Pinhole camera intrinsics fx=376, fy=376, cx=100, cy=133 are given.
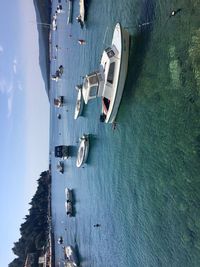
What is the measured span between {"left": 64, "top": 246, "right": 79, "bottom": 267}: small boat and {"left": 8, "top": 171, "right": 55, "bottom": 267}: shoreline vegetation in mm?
28713

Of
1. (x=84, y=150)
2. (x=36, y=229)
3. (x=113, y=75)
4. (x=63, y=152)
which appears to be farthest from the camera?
(x=36, y=229)

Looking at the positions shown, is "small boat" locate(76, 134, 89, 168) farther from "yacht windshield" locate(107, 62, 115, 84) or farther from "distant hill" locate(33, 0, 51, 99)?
"distant hill" locate(33, 0, 51, 99)

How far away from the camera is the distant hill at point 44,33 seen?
88.2 meters

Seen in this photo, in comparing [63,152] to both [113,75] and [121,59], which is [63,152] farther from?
[121,59]

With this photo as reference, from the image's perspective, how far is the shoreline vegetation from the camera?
271 feet

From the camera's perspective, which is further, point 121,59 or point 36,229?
point 36,229

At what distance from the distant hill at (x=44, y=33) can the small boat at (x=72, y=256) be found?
50595mm

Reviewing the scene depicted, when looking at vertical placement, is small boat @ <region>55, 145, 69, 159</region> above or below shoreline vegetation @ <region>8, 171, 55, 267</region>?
above

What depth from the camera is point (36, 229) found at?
8631cm

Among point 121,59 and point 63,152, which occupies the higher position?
point 121,59

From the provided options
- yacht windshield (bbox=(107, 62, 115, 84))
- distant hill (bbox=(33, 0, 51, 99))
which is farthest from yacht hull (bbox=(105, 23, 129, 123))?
distant hill (bbox=(33, 0, 51, 99))

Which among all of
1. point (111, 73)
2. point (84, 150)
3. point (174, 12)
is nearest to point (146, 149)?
point (111, 73)

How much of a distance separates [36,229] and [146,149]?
6319cm

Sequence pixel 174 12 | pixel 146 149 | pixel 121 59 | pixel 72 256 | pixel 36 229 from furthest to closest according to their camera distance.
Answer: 1. pixel 36 229
2. pixel 72 256
3. pixel 121 59
4. pixel 146 149
5. pixel 174 12
